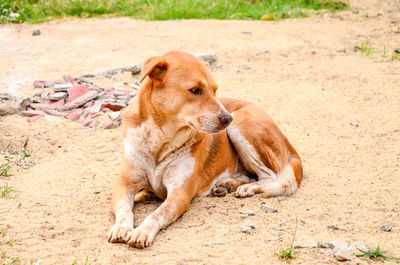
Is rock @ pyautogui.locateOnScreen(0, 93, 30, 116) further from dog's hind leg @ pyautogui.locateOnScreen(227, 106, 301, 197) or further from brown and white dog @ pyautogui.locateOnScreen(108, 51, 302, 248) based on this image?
dog's hind leg @ pyautogui.locateOnScreen(227, 106, 301, 197)

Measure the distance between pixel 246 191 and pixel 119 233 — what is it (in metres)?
1.45

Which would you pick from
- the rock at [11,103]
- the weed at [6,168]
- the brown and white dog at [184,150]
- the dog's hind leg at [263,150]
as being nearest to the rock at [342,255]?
the brown and white dog at [184,150]

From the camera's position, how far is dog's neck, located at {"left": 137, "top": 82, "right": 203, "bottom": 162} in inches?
173

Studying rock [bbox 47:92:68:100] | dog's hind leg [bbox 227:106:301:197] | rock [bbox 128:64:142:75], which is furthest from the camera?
rock [bbox 128:64:142:75]

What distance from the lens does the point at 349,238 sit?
158 inches

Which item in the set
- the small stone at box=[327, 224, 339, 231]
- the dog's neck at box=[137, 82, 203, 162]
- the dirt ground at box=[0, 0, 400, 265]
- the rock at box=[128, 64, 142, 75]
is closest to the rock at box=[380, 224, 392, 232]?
the dirt ground at box=[0, 0, 400, 265]

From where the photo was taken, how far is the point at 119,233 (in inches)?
154

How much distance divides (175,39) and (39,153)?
486cm

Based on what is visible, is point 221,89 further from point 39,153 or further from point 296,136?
point 39,153

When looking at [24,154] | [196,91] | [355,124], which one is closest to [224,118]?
[196,91]

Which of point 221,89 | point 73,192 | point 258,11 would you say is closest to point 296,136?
point 221,89

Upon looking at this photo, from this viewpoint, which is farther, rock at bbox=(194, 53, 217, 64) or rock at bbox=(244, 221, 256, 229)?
rock at bbox=(194, 53, 217, 64)

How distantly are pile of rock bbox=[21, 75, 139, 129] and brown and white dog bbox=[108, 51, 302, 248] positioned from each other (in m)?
2.03

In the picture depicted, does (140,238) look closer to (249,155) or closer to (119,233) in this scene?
(119,233)
